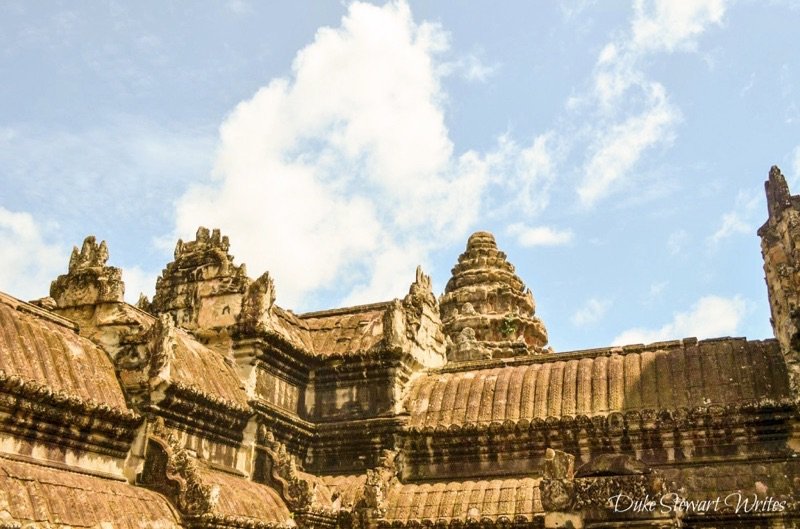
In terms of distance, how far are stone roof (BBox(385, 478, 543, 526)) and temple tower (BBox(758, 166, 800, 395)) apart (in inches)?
231

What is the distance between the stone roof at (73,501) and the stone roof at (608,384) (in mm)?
7575

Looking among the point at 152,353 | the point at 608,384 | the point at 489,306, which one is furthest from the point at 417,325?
the point at 489,306

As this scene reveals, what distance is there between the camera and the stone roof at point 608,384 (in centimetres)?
1852

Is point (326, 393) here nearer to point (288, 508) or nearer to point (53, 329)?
point (288, 508)

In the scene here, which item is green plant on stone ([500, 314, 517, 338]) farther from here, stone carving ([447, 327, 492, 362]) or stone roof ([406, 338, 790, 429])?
stone roof ([406, 338, 790, 429])

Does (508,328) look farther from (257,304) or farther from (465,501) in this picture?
(465,501)

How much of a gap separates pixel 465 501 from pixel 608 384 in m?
4.39

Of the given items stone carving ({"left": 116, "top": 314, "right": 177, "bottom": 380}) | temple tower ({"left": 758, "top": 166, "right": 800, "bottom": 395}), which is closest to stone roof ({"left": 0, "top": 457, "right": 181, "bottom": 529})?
stone carving ({"left": 116, "top": 314, "right": 177, "bottom": 380})

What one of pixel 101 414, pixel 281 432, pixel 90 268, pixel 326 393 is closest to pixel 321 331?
pixel 326 393

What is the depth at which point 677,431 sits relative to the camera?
17.8 metres

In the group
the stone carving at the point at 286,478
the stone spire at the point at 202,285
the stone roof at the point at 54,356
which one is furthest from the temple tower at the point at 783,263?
the stone roof at the point at 54,356

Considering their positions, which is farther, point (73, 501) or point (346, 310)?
point (346, 310)

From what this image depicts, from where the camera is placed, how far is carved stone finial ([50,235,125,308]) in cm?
1667

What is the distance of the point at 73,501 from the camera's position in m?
12.7
